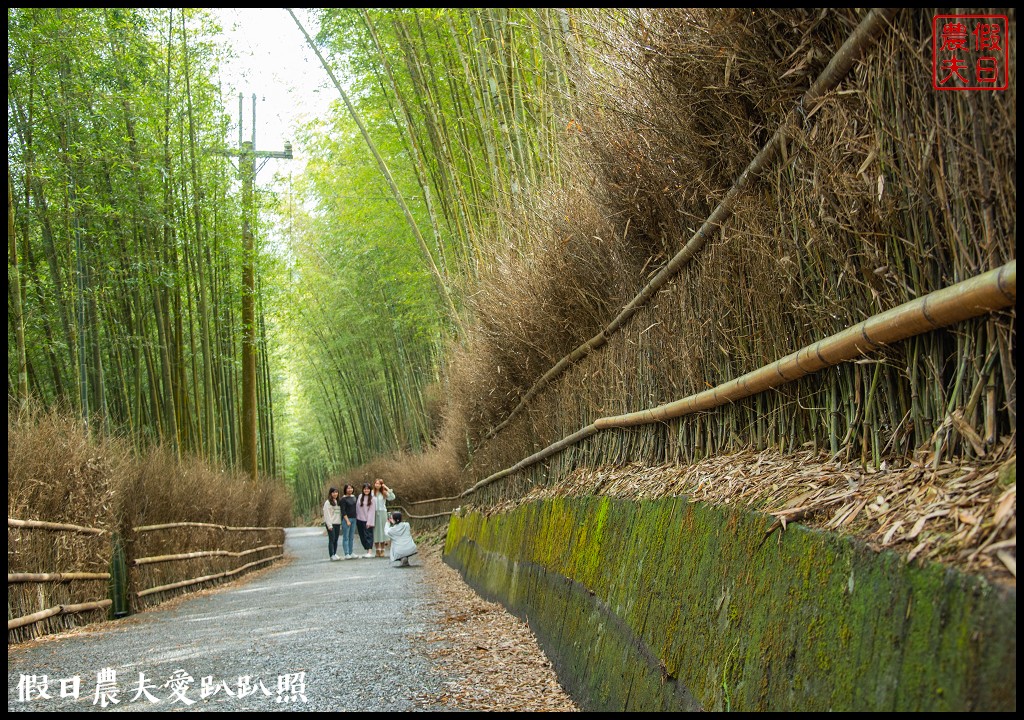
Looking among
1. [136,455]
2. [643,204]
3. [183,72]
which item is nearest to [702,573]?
[643,204]

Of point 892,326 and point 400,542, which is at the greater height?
point 892,326

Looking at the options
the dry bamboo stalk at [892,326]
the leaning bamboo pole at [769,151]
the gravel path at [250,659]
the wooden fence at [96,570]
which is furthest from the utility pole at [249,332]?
the dry bamboo stalk at [892,326]

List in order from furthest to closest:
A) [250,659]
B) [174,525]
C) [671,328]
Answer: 1. [174,525]
2. [250,659]
3. [671,328]

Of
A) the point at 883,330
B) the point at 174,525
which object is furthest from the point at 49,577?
the point at 883,330

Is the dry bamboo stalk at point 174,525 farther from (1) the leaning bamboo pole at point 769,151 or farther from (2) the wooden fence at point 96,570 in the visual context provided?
(1) the leaning bamboo pole at point 769,151

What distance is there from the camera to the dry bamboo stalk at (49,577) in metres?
4.76

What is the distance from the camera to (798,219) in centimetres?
209

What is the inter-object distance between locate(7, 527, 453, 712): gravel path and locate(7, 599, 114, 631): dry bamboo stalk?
0.13 m

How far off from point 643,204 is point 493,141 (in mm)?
3653

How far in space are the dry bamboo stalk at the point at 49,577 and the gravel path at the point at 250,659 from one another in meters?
0.34

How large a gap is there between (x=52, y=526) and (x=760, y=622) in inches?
193

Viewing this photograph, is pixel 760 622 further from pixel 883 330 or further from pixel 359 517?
pixel 359 517

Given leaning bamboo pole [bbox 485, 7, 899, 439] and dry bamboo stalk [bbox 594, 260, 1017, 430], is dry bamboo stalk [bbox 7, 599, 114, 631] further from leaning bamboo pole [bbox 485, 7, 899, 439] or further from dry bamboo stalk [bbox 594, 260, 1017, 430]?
dry bamboo stalk [bbox 594, 260, 1017, 430]

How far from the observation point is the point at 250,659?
12.4 ft
